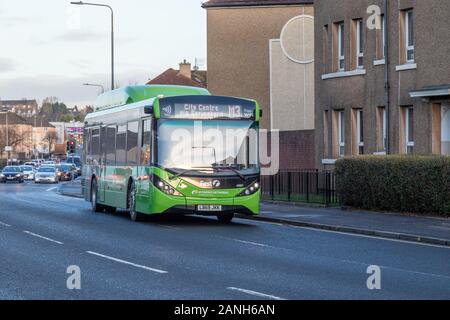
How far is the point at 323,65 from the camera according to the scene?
39688mm

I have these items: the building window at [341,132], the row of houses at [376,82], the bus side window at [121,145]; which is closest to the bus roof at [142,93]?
the bus side window at [121,145]

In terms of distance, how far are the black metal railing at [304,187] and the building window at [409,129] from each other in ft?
9.14

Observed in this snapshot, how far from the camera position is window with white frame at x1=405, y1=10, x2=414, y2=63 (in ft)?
111

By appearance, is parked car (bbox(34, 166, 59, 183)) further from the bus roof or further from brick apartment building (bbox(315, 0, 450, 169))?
the bus roof

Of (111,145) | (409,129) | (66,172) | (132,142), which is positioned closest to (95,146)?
(111,145)

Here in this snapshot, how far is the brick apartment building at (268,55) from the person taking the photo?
183 feet

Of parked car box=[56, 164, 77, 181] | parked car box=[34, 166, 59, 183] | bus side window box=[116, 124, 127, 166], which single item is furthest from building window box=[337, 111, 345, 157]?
parked car box=[56, 164, 77, 181]

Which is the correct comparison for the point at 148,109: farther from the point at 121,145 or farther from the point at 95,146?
the point at 95,146

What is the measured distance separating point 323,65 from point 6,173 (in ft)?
159

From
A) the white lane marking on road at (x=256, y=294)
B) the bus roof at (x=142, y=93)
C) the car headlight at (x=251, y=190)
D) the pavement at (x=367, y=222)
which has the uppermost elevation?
the bus roof at (x=142, y=93)

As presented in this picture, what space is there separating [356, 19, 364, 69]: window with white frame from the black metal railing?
13.8ft

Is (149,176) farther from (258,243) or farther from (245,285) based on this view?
(245,285)

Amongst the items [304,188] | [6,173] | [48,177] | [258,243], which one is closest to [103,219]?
[258,243]

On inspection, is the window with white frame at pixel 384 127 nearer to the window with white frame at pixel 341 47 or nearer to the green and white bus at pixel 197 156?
the window with white frame at pixel 341 47
